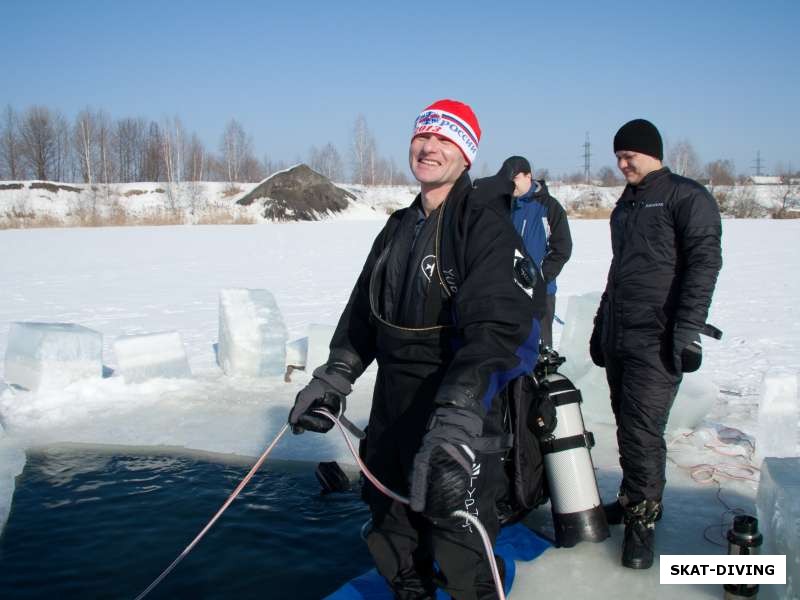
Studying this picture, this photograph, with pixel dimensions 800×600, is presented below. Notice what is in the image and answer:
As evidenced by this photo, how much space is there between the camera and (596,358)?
361cm

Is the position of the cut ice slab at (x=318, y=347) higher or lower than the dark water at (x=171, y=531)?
higher

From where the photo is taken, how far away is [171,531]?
365 cm

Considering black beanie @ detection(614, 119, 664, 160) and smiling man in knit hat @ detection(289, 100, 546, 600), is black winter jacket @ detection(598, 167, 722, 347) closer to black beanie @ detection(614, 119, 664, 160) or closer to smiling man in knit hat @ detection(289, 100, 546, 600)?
black beanie @ detection(614, 119, 664, 160)

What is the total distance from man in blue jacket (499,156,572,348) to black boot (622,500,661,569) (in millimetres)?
1793

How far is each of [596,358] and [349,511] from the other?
1.61 metres

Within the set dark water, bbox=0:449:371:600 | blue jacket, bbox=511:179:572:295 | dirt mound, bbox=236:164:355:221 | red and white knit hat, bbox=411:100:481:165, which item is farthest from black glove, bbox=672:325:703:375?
dirt mound, bbox=236:164:355:221

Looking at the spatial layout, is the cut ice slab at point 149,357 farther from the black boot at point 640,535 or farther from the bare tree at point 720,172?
the bare tree at point 720,172

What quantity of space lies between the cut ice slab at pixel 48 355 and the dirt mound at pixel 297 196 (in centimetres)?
3925

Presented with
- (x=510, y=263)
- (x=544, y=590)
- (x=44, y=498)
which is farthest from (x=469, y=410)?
(x=44, y=498)

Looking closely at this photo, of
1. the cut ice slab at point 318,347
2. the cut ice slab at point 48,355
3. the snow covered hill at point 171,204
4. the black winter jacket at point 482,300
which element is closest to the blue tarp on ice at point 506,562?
the black winter jacket at point 482,300

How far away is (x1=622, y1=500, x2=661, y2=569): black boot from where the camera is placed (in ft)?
10.1

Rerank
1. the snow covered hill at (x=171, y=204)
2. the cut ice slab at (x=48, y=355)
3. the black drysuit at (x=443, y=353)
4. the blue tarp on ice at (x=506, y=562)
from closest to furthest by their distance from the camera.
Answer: the black drysuit at (x=443, y=353)
the blue tarp on ice at (x=506, y=562)
the cut ice slab at (x=48, y=355)
the snow covered hill at (x=171, y=204)

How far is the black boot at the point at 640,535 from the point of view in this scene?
10.1 feet

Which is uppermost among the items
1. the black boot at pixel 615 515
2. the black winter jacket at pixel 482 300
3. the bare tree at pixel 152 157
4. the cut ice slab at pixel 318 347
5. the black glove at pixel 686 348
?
the bare tree at pixel 152 157
